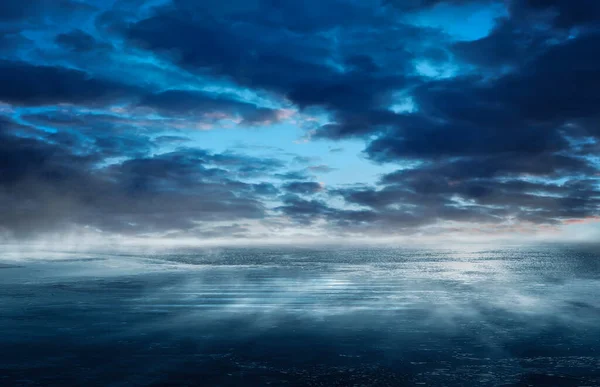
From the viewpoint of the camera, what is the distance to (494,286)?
4741 cm

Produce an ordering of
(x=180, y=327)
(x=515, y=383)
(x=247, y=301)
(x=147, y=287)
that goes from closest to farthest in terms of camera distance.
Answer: (x=515, y=383) → (x=180, y=327) → (x=247, y=301) → (x=147, y=287)

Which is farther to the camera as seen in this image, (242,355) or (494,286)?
(494,286)

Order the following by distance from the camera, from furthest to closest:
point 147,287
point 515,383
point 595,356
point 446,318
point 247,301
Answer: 1. point 147,287
2. point 247,301
3. point 446,318
4. point 595,356
5. point 515,383

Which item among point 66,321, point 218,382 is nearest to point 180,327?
point 66,321

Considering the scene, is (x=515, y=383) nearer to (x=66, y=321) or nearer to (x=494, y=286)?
(x=66, y=321)

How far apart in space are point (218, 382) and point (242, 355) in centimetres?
359

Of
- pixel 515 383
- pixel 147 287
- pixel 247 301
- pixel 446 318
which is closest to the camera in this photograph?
pixel 515 383

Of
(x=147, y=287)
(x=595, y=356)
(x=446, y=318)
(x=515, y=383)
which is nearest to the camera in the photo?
(x=515, y=383)

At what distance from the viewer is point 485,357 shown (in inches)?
758

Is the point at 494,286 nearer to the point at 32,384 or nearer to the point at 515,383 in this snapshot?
the point at 515,383

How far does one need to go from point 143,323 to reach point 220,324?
3.99m

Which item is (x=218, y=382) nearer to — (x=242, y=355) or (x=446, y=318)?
(x=242, y=355)

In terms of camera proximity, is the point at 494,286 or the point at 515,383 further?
the point at 494,286

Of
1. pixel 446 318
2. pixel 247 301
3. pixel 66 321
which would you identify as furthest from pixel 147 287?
pixel 446 318
